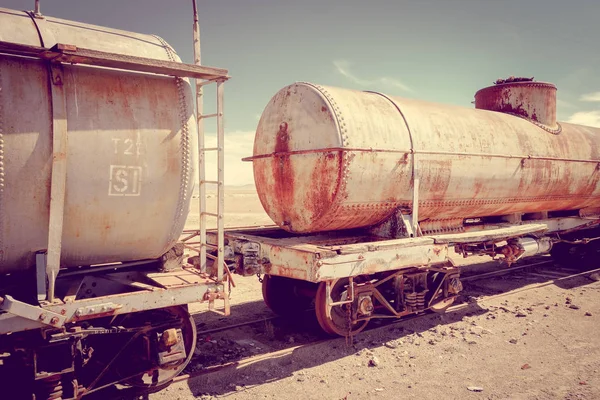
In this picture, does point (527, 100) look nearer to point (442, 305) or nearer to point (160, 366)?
point (442, 305)

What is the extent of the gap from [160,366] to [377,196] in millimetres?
3980

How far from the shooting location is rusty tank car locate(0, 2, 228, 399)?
3.88 metres

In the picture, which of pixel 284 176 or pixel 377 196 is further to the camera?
pixel 284 176

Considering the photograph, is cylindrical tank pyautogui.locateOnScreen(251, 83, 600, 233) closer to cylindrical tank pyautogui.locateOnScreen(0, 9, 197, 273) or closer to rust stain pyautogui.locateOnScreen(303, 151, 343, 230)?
rust stain pyautogui.locateOnScreen(303, 151, 343, 230)

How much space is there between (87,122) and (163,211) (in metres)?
1.19

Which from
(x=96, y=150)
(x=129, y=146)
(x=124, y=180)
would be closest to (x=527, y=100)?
(x=129, y=146)

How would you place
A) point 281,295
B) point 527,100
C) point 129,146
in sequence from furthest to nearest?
point 527,100, point 281,295, point 129,146

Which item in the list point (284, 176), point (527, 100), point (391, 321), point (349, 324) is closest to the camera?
point (349, 324)

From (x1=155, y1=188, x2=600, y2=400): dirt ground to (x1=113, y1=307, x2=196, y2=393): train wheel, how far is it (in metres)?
0.24

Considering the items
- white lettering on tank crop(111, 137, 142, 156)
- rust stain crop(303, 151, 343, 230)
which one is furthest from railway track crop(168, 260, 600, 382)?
white lettering on tank crop(111, 137, 142, 156)

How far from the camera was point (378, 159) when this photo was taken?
21.6ft

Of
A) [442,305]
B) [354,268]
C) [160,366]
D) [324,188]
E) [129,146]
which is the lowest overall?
[442,305]

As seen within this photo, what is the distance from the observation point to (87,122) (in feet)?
13.6

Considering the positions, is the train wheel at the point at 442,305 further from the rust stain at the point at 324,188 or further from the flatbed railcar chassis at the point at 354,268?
the rust stain at the point at 324,188
